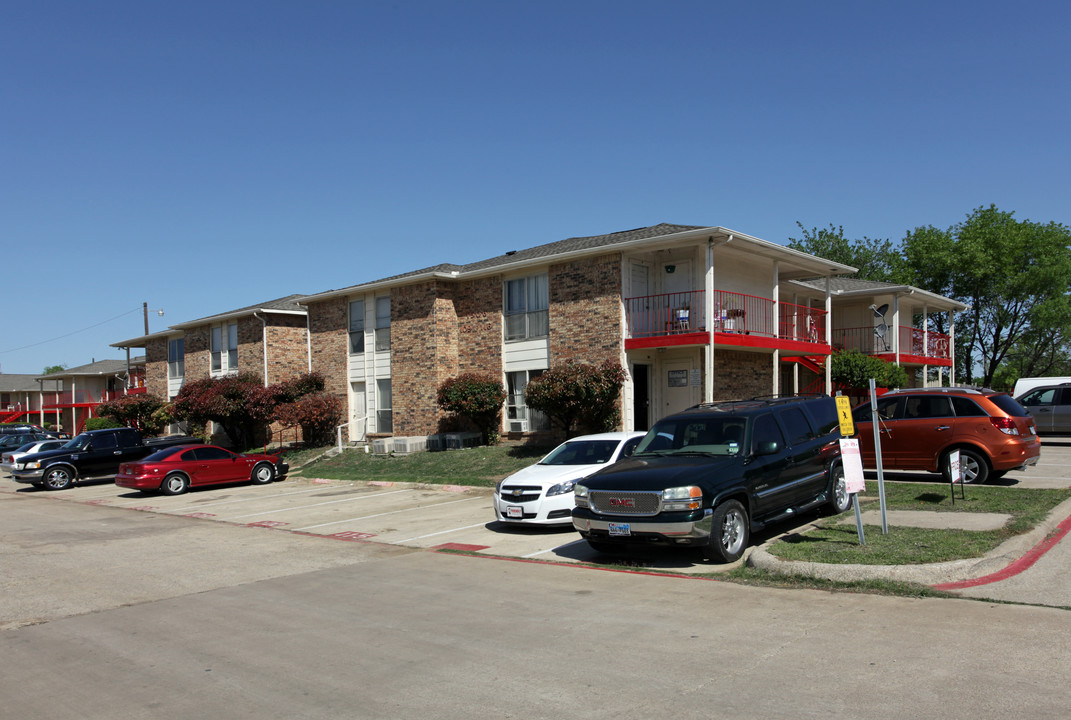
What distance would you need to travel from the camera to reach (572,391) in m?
21.0

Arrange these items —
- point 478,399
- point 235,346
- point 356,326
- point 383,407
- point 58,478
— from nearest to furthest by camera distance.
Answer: point 478,399 → point 58,478 → point 383,407 → point 356,326 → point 235,346

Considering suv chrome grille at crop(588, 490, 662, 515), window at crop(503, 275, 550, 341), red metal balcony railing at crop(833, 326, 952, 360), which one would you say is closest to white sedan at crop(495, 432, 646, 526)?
suv chrome grille at crop(588, 490, 662, 515)

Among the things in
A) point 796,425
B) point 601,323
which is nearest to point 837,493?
point 796,425

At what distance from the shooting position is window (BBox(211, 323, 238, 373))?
120ft

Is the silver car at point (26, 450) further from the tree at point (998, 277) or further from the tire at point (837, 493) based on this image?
the tree at point (998, 277)

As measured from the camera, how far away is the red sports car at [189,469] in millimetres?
21531

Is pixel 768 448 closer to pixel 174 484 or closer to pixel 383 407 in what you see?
pixel 174 484

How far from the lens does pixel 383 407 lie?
29.9 meters

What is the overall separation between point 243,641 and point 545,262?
18298mm

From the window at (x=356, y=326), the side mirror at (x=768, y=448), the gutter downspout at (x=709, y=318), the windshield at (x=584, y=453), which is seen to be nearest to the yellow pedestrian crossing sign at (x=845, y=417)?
the side mirror at (x=768, y=448)

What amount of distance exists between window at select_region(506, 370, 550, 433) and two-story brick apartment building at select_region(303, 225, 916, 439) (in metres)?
0.05

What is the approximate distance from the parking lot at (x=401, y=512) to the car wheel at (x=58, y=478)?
596 millimetres

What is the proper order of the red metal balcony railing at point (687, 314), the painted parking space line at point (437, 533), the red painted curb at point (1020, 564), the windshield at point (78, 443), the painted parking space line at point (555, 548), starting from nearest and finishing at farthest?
the red painted curb at point (1020, 564)
the painted parking space line at point (555, 548)
the painted parking space line at point (437, 533)
the red metal balcony railing at point (687, 314)
the windshield at point (78, 443)

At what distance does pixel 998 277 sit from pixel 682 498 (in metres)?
42.7
